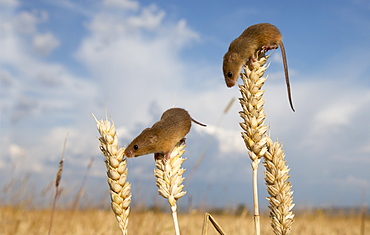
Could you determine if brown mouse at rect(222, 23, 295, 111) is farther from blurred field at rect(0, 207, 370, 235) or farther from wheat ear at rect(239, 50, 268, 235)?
blurred field at rect(0, 207, 370, 235)

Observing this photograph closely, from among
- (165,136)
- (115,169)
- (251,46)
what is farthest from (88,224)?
(251,46)

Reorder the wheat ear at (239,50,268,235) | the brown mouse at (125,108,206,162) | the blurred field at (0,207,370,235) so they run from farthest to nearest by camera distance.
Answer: the blurred field at (0,207,370,235), the brown mouse at (125,108,206,162), the wheat ear at (239,50,268,235)

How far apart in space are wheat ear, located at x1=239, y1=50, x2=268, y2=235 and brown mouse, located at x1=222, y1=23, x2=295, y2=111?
15cm

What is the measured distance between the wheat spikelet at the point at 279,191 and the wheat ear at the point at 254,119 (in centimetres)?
9

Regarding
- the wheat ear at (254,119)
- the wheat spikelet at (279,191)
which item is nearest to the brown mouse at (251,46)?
the wheat ear at (254,119)

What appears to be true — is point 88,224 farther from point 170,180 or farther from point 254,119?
point 254,119

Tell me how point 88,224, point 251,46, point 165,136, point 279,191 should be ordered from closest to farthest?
1. point 279,191
2. point 251,46
3. point 165,136
4. point 88,224

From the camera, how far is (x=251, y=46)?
169 centimetres

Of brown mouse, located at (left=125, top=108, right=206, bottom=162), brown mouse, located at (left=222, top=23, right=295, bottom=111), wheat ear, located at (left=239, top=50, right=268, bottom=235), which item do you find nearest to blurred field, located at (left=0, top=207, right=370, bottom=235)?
brown mouse, located at (left=125, top=108, right=206, bottom=162)

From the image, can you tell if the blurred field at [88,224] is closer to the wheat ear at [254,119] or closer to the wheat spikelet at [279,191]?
the wheat spikelet at [279,191]

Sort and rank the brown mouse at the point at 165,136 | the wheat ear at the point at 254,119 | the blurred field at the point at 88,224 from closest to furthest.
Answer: the wheat ear at the point at 254,119 < the brown mouse at the point at 165,136 < the blurred field at the point at 88,224

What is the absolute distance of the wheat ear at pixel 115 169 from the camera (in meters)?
1.46

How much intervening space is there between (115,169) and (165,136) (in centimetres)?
52

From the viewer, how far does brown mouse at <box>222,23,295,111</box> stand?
1.81 metres
